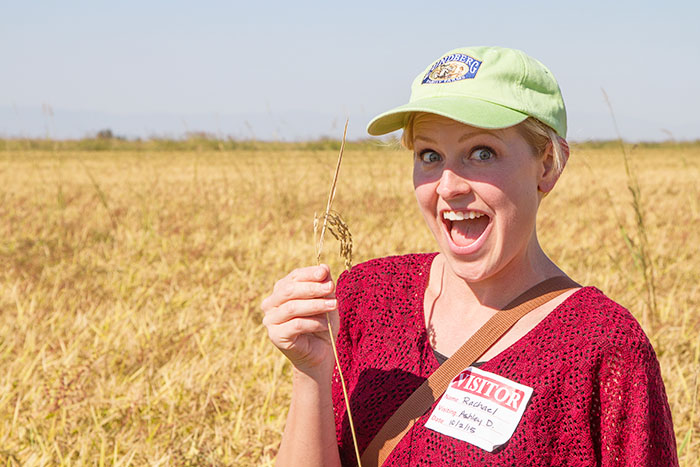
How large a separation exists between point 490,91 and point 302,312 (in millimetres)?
571

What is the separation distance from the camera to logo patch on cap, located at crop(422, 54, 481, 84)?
1499mm

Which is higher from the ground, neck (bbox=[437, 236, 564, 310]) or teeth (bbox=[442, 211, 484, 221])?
teeth (bbox=[442, 211, 484, 221])

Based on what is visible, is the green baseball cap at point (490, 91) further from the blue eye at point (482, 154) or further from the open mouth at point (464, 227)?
the open mouth at point (464, 227)

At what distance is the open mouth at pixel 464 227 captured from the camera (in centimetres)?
155

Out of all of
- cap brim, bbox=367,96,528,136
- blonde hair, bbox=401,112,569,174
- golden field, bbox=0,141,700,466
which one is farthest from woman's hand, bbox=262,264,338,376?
golden field, bbox=0,141,700,466

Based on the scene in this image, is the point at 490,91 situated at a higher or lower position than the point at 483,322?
higher

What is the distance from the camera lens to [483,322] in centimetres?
163

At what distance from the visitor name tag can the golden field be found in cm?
64

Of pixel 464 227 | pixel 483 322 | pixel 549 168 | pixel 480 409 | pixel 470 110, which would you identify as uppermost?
pixel 470 110

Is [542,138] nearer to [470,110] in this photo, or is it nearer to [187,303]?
[470,110]

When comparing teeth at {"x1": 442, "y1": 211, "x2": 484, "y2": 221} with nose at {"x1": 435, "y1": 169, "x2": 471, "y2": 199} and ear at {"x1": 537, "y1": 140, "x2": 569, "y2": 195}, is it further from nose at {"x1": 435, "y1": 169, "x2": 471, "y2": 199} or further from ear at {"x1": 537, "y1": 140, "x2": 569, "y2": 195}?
ear at {"x1": 537, "y1": 140, "x2": 569, "y2": 195}

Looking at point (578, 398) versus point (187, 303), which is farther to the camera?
point (187, 303)

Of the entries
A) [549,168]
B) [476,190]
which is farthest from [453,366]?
[549,168]

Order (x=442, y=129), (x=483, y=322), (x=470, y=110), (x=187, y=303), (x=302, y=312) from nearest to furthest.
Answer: (x=302, y=312)
(x=470, y=110)
(x=442, y=129)
(x=483, y=322)
(x=187, y=303)
